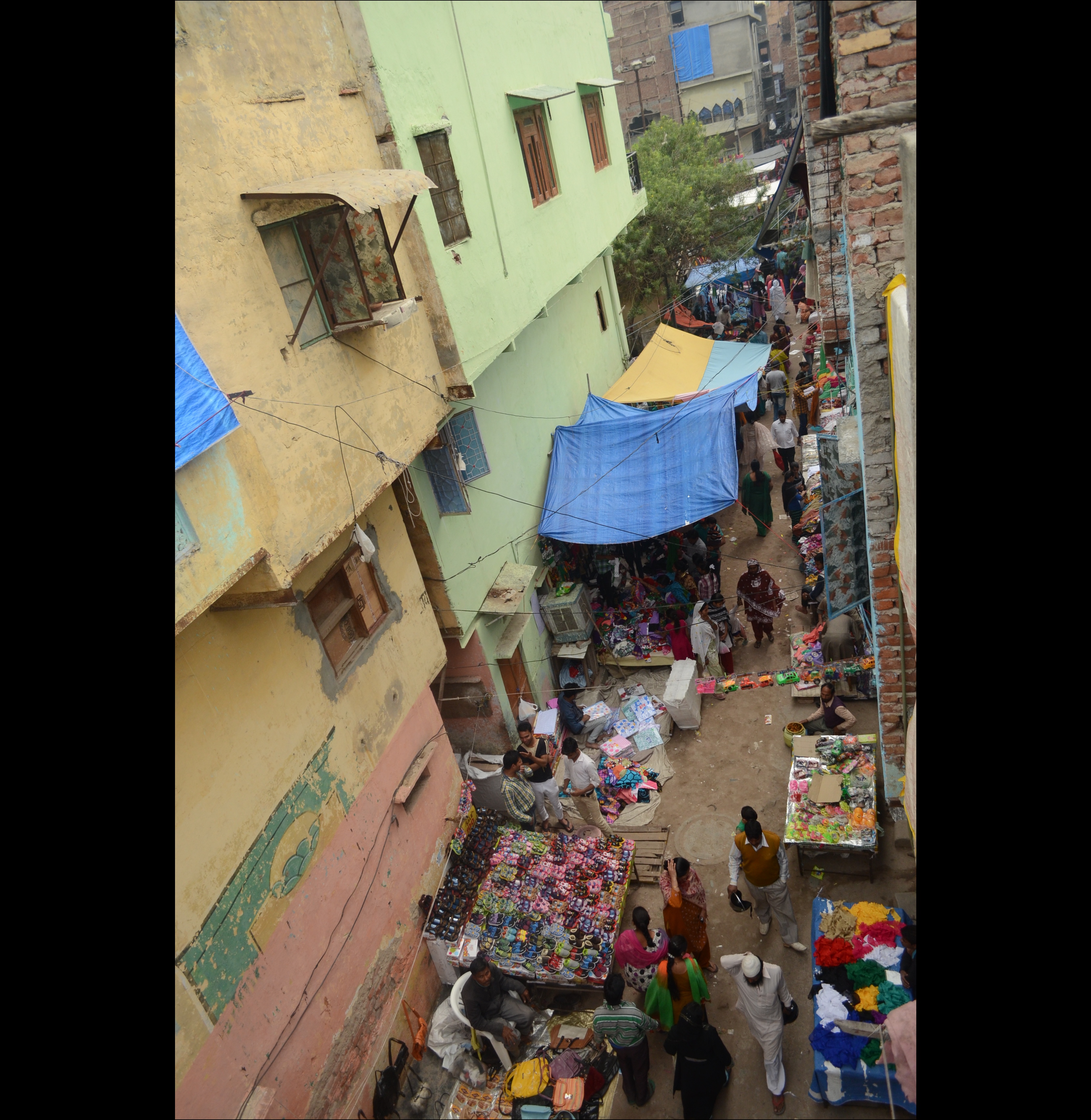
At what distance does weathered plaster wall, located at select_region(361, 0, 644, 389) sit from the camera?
709 cm

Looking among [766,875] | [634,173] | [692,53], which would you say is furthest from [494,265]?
[692,53]

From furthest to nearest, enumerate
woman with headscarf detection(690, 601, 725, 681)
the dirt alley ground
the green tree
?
the green tree < woman with headscarf detection(690, 601, 725, 681) < the dirt alley ground

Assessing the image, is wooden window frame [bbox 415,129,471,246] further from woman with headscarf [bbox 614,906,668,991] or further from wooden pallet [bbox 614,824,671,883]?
woman with headscarf [bbox 614,906,668,991]

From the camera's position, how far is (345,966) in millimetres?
5777

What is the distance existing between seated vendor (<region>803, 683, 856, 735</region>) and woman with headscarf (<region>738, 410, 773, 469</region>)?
6.47 m

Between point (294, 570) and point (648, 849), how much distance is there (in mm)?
4870

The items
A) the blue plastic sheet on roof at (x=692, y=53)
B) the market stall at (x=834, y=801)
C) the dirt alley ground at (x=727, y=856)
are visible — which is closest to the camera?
the dirt alley ground at (x=727, y=856)

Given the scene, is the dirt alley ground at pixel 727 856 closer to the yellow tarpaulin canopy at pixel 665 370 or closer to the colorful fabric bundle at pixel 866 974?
the colorful fabric bundle at pixel 866 974

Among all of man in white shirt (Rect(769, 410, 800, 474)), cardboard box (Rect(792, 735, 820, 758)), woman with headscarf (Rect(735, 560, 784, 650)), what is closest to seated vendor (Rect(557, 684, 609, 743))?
woman with headscarf (Rect(735, 560, 784, 650))

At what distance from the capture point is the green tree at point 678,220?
767 inches

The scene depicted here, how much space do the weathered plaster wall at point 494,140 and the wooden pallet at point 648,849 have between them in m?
4.96

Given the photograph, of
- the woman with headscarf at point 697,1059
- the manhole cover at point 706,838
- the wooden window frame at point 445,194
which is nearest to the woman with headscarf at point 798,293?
the wooden window frame at point 445,194
